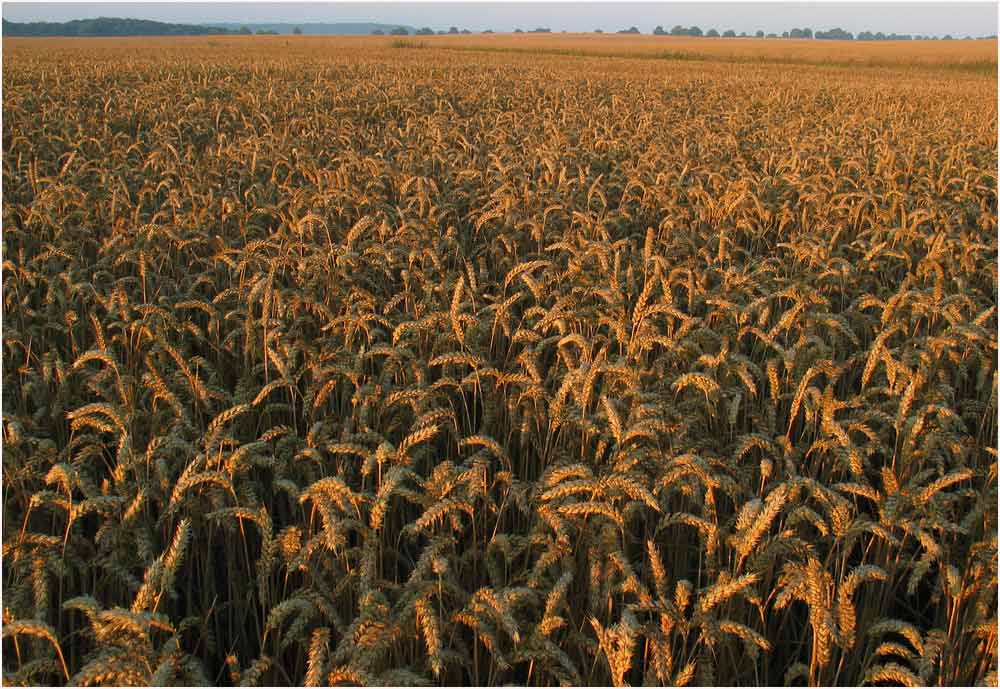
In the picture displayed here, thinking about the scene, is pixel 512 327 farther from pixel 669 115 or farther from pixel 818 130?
pixel 669 115

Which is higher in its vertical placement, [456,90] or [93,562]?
[456,90]

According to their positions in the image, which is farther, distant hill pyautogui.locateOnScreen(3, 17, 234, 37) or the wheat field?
distant hill pyautogui.locateOnScreen(3, 17, 234, 37)

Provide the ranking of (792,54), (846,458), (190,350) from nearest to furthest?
(846,458) → (190,350) → (792,54)

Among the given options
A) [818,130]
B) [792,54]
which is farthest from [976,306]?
[792,54]

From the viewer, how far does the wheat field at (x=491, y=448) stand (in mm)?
2139

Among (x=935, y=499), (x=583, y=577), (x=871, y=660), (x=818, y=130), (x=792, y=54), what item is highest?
(x=792, y=54)

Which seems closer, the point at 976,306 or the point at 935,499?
the point at 935,499

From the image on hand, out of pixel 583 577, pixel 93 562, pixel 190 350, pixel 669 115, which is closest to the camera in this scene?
pixel 93 562

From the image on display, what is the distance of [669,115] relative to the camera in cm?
1324

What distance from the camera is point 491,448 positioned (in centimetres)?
261

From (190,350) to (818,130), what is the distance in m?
10.4

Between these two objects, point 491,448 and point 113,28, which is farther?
point 113,28

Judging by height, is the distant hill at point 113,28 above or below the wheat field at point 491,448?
above

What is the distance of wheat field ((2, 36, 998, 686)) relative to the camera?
2.14 metres
